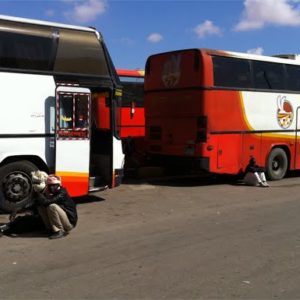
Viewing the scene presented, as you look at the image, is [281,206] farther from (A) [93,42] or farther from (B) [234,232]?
(A) [93,42]

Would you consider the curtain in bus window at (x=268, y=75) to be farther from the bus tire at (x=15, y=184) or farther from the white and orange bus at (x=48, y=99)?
the bus tire at (x=15, y=184)

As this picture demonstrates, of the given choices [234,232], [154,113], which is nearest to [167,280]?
[234,232]

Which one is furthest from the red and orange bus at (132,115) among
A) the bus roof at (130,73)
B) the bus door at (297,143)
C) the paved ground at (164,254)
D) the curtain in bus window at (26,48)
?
the curtain in bus window at (26,48)

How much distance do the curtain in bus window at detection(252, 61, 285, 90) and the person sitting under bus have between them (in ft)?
7.22

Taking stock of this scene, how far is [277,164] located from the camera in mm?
15891

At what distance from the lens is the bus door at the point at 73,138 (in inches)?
404

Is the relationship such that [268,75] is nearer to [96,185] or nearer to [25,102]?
[96,185]

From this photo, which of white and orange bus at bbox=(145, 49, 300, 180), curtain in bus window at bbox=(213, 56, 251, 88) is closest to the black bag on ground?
white and orange bus at bbox=(145, 49, 300, 180)

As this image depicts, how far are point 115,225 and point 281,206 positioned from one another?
12.1 ft

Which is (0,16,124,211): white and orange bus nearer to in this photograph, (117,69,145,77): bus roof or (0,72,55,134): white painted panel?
(0,72,55,134): white painted panel

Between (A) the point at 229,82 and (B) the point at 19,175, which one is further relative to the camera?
(A) the point at 229,82

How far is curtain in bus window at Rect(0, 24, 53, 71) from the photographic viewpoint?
9.62 metres

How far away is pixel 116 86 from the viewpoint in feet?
36.7

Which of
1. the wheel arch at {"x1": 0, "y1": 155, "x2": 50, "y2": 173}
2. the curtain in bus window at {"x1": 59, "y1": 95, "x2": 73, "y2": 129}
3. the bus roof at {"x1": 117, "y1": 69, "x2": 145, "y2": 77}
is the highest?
the bus roof at {"x1": 117, "y1": 69, "x2": 145, "y2": 77}
